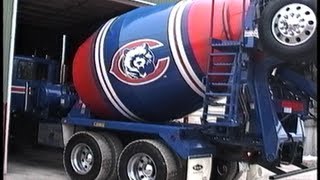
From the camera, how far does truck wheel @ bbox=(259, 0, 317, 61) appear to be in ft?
20.0

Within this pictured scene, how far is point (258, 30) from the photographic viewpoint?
22.0 ft

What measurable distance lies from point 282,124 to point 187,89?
1455 millimetres

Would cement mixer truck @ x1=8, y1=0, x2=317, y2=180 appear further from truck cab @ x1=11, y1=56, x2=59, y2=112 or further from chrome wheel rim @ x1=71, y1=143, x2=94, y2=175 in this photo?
truck cab @ x1=11, y1=56, x2=59, y2=112

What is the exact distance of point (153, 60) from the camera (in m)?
8.16

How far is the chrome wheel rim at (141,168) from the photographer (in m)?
7.99

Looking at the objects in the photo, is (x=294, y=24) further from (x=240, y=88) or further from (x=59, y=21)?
(x=59, y=21)

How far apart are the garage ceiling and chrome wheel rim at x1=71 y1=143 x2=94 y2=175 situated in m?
3.86

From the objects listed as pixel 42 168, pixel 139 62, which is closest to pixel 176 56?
pixel 139 62

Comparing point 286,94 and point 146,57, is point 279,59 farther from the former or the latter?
point 146,57

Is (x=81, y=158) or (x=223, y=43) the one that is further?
(x=81, y=158)

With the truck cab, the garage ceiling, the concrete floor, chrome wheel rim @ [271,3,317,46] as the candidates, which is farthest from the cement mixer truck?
the garage ceiling

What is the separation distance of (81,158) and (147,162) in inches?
70.2

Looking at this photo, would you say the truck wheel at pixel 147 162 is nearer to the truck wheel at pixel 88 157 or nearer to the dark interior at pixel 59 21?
the truck wheel at pixel 88 157

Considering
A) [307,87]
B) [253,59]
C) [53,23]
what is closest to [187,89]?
[253,59]
